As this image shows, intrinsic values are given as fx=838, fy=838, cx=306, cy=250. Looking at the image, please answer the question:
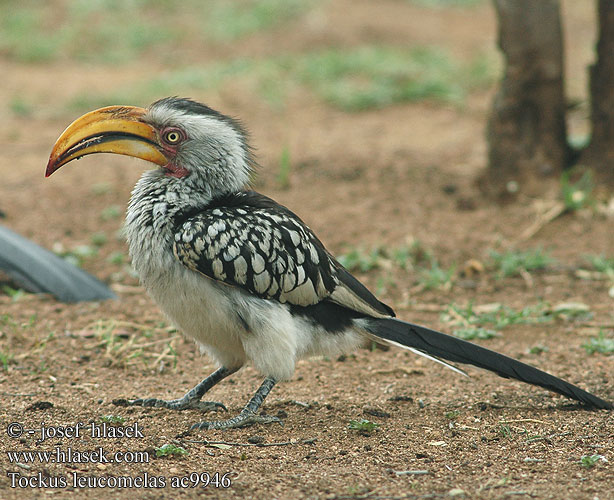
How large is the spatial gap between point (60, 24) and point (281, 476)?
11.7 meters

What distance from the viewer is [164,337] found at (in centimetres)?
466

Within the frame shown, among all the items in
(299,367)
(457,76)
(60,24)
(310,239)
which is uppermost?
(60,24)

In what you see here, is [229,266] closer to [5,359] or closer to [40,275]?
[5,359]

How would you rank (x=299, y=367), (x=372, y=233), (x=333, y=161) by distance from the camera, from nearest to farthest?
(x=299, y=367), (x=372, y=233), (x=333, y=161)

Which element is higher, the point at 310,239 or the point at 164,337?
the point at 310,239

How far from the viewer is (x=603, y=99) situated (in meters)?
6.05

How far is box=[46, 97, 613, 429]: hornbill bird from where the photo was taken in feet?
11.6

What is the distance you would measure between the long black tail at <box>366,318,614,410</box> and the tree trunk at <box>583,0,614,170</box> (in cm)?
291

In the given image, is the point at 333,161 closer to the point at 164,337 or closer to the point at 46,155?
the point at 46,155

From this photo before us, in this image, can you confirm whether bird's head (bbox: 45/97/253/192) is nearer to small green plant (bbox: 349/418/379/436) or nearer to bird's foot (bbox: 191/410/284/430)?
bird's foot (bbox: 191/410/284/430)

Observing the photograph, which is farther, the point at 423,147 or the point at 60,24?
the point at 60,24

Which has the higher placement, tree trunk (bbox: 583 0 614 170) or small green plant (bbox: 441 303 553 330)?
A: tree trunk (bbox: 583 0 614 170)

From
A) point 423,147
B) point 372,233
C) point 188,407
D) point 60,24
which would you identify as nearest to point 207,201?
point 188,407

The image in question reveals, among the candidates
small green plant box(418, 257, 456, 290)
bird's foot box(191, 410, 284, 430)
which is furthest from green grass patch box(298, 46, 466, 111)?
bird's foot box(191, 410, 284, 430)
